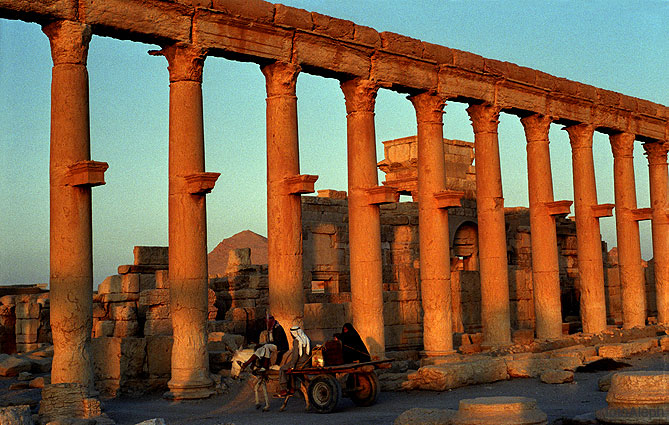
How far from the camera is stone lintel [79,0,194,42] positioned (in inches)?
648

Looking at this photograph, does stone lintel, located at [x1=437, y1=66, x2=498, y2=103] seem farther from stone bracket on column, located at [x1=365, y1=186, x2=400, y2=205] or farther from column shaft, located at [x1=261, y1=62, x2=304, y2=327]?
column shaft, located at [x1=261, y1=62, x2=304, y2=327]

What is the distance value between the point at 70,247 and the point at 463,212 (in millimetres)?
21252

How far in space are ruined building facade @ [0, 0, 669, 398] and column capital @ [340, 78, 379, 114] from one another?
4 cm

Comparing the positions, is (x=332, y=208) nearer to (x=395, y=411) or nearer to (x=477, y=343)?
(x=477, y=343)

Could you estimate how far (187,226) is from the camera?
17.6 meters

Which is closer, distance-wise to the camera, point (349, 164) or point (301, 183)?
point (301, 183)

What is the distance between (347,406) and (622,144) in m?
17.1

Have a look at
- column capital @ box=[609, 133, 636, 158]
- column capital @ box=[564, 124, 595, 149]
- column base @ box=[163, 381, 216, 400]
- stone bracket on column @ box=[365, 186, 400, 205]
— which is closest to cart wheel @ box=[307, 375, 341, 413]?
column base @ box=[163, 381, 216, 400]

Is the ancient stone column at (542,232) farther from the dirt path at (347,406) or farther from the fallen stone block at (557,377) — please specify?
the fallen stone block at (557,377)

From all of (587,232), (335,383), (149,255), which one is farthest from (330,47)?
(587,232)

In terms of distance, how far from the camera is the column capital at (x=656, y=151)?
31.3 m

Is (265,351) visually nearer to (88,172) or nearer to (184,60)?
(88,172)

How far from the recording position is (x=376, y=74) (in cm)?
2130

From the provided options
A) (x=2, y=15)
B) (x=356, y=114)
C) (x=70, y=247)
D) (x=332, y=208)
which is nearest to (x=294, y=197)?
(x=356, y=114)
